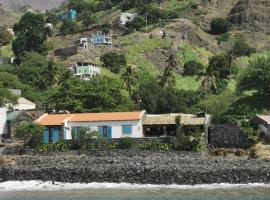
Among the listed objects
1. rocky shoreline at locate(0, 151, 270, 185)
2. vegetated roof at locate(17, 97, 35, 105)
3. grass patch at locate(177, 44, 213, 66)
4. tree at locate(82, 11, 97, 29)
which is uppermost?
tree at locate(82, 11, 97, 29)

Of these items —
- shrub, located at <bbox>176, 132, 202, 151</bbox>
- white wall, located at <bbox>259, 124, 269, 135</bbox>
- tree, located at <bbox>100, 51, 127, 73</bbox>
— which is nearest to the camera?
shrub, located at <bbox>176, 132, 202, 151</bbox>

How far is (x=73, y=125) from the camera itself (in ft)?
192

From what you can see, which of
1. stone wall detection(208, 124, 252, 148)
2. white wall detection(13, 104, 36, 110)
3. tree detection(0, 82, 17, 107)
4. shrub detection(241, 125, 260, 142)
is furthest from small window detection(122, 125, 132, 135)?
white wall detection(13, 104, 36, 110)

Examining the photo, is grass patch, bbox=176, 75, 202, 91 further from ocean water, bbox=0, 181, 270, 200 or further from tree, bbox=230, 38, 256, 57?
ocean water, bbox=0, 181, 270, 200

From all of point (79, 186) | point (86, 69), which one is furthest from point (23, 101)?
point (79, 186)

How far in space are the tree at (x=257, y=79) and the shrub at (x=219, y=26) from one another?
158 ft

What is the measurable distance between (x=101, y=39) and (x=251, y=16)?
99.1ft

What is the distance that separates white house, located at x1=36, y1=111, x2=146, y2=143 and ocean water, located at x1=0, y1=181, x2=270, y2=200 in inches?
569

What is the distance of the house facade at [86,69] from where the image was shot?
92.4m

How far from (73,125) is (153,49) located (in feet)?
155

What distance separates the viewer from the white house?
5769 centimetres

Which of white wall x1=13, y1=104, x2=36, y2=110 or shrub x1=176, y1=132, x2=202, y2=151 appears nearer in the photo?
shrub x1=176, y1=132, x2=202, y2=151

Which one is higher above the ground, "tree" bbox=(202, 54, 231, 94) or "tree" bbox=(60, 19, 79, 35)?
"tree" bbox=(60, 19, 79, 35)

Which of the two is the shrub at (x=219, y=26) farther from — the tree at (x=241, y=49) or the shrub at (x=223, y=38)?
the tree at (x=241, y=49)
